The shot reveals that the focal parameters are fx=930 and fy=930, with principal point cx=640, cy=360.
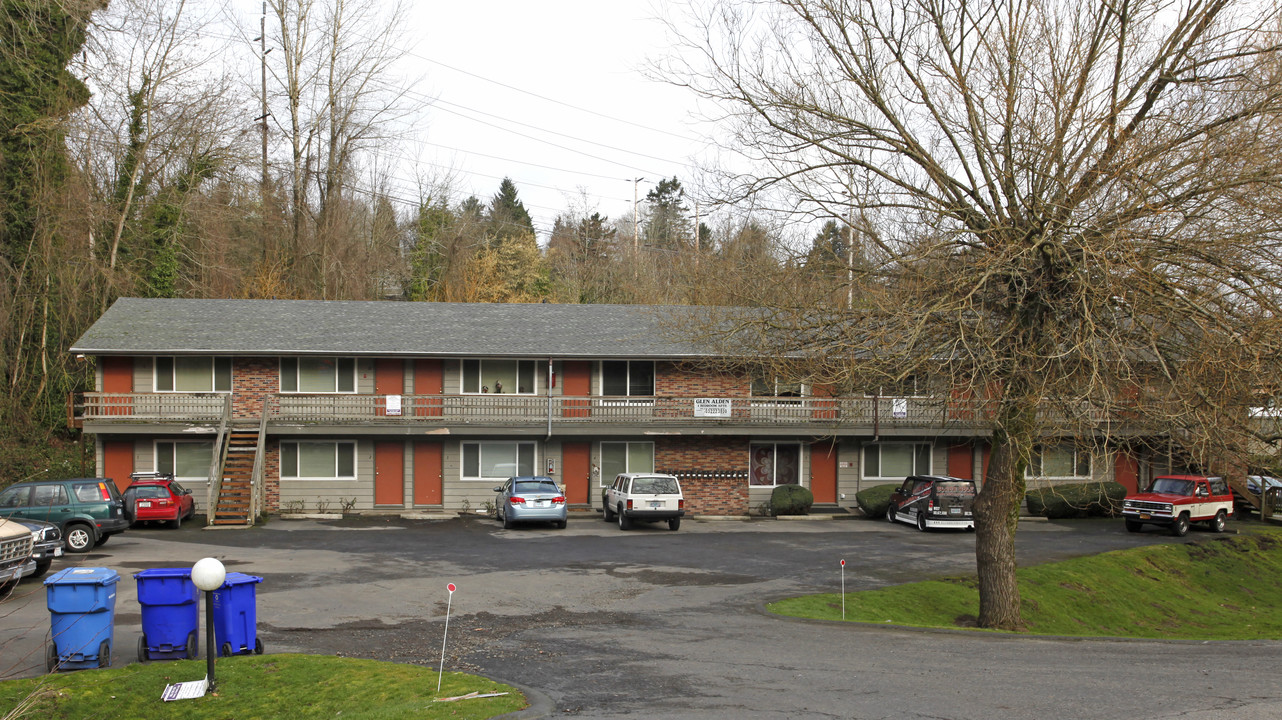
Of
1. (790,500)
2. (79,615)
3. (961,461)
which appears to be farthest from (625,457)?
(79,615)

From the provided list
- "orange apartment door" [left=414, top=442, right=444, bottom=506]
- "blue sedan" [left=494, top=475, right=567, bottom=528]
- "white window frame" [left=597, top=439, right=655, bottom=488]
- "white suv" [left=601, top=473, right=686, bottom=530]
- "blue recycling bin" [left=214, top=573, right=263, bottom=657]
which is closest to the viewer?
"blue recycling bin" [left=214, top=573, right=263, bottom=657]

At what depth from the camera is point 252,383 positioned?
30922 mm

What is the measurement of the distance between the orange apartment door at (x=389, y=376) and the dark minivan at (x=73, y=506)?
1059cm

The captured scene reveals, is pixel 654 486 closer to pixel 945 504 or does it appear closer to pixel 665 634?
pixel 945 504

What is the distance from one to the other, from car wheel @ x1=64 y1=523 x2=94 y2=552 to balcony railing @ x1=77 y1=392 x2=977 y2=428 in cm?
812

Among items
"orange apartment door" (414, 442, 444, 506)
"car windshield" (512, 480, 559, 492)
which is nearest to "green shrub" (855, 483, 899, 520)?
"car windshield" (512, 480, 559, 492)

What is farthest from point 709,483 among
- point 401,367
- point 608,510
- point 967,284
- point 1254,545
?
point 967,284

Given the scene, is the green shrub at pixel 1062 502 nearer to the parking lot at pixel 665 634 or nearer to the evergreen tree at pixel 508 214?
the parking lot at pixel 665 634

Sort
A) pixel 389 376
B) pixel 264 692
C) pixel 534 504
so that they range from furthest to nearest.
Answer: pixel 389 376
pixel 534 504
pixel 264 692

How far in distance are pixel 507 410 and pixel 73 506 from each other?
13.0m

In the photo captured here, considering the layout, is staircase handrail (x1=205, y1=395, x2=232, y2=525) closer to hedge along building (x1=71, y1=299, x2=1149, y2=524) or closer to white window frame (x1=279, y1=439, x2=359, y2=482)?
hedge along building (x1=71, y1=299, x2=1149, y2=524)

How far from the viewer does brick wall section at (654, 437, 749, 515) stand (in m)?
32.5

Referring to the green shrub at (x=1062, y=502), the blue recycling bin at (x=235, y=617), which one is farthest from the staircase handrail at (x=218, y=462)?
the green shrub at (x=1062, y=502)

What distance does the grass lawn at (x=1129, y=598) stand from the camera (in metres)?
17.5
